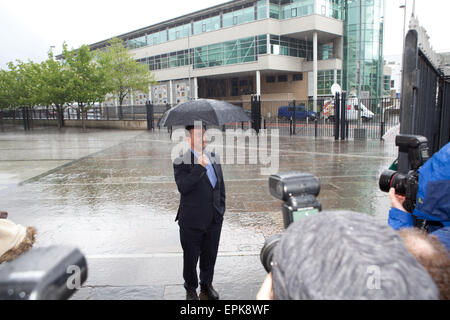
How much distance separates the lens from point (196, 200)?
302 centimetres

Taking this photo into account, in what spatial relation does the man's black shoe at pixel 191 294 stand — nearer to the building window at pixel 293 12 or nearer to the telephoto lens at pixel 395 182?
the telephoto lens at pixel 395 182

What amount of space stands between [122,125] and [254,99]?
12273 mm

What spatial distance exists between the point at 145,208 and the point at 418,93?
4.49 meters

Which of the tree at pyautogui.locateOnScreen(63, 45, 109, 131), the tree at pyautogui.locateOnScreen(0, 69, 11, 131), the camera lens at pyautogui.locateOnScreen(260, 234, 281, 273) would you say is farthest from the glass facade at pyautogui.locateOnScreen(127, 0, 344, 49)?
the camera lens at pyautogui.locateOnScreen(260, 234, 281, 273)

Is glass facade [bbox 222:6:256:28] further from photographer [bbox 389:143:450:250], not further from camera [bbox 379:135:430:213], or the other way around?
photographer [bbox 389:143:450:250]

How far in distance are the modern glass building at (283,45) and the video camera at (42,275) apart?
39.5 metres

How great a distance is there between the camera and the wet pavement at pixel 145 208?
3.67 m

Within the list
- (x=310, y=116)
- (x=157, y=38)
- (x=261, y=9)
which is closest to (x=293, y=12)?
(x=261, y=9)

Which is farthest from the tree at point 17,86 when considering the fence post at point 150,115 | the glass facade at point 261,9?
the glass facade at point 261,9

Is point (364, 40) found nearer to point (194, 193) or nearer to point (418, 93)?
point (418, 93)

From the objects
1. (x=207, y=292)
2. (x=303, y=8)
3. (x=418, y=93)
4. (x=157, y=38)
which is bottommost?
(x=207, y=292)

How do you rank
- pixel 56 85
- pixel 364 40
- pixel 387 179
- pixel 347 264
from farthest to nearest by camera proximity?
pixel 364 40, pixel 56 85, pixel 387 179, pixel 347 264

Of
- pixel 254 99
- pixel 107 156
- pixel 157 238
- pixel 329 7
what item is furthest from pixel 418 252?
pixel 329 7

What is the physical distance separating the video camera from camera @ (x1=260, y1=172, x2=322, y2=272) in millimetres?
598
